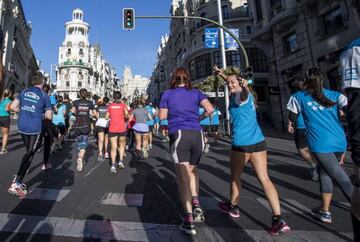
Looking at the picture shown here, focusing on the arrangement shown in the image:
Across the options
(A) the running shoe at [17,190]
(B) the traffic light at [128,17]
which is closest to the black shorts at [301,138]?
(A) the running shoe at [17,190]

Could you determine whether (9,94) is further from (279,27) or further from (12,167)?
(279,27)

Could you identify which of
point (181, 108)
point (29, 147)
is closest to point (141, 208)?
point (181, 108)

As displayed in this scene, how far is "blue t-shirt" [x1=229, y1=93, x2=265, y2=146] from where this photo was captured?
340 centimetres

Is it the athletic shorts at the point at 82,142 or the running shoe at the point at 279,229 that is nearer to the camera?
the running shoe at the point at 279,229

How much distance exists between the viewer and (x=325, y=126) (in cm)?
341

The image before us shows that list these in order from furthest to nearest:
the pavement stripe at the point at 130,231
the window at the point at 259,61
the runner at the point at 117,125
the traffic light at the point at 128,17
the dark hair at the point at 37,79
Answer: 1. the window at the point at 259,61
2. the traffic light at the point at 128,17
3. the runner at the point at 117,125
4. the dark hair at the point at 37,79
5. the pavement stripe at the point at 130,231

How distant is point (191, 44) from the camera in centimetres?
4653

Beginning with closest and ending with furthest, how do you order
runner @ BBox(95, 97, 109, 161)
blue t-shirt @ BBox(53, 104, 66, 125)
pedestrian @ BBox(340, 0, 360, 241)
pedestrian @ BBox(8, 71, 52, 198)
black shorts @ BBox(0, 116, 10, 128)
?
1. pedestrian @ BBox(340, 0, 360, 241)
2. pedestrian @ BBox(8, 71, 52, 198)
3. runner @ BBox(95, 97, 109, 161)
4. black shorts @ BBox(0, 116, 10, 128)
5. blue t-shirt @ BBox(53, 104, 66, 125)

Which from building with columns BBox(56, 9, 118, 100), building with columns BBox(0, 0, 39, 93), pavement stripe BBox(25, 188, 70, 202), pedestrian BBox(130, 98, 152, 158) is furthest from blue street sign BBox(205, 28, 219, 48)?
building with columns BBox(56, 9, 118, 100)

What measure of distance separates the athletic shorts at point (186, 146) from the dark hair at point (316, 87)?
5.12 feet

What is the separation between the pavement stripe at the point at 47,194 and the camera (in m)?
4.34

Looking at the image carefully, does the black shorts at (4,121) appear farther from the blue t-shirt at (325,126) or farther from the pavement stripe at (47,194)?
the blue t-shirt at (325,126)

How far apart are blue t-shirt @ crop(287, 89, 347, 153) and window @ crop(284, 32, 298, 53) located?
16.9 m

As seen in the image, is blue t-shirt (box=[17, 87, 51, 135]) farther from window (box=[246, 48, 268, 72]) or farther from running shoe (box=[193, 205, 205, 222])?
window (box=[246, 48, 268, 72])
